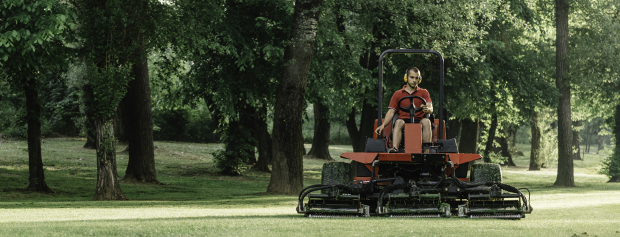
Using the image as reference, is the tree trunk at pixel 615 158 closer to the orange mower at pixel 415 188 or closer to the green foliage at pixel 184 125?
the orange mower at pixel 415 188

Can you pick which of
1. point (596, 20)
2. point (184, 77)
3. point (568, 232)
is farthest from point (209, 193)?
point (596, 20)

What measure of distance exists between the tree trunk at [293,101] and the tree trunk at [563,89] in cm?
1510

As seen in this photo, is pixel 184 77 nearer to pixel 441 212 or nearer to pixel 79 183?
pixel 79 183

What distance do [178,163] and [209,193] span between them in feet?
44.4

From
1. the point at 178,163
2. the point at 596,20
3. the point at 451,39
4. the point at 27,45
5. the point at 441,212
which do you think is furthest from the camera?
the point at 178,163

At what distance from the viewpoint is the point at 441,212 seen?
9094 mm

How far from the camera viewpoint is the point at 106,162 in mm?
16812

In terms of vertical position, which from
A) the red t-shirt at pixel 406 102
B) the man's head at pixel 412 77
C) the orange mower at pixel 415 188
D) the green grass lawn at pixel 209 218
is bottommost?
the green grass lawn at pixel 209 218

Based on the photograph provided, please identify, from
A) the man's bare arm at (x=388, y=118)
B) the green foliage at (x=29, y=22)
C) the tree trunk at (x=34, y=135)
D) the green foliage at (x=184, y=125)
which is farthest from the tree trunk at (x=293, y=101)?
the green foliage at (x=184, y=125)

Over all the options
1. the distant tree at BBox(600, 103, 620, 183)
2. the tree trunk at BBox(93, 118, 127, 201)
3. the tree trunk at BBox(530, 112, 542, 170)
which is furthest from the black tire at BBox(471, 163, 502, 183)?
the tree trunk at BBox(530, 112, 542, 170)

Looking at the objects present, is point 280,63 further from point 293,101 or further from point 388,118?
point 388,118

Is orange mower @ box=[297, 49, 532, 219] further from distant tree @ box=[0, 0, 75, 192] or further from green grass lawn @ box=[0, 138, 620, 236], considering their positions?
distant tree @ box=[0, 0, 75, 192]

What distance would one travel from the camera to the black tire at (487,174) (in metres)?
10.1

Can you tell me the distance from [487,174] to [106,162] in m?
10.6
